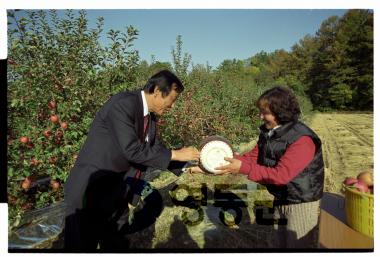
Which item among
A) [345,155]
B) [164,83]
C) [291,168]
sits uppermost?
[164,83]

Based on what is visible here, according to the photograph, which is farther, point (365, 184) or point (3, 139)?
point (3, 139)

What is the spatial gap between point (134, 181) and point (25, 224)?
1.55m

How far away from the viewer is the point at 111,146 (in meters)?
2.60

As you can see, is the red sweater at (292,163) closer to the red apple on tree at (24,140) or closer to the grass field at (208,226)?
the grass field at (208,226)

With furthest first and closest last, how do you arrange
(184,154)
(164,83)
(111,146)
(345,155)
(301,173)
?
(345,155), (184,154), (164,83), (111,146), (301,173)

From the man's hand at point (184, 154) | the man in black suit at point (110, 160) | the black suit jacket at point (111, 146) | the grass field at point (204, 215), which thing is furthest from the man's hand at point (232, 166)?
the grass field at point (204, 215)

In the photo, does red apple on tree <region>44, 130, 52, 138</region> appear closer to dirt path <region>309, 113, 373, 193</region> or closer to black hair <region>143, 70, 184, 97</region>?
black hair <region>143, 70, 184, 97</region>

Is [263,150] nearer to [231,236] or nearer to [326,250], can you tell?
[326,250]

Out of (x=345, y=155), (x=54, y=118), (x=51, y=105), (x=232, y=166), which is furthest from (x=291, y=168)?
(x=345, y=155)

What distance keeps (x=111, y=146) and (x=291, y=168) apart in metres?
1.33

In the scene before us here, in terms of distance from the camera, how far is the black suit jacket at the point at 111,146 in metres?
2.54

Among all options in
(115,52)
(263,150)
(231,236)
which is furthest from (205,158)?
(115,52)

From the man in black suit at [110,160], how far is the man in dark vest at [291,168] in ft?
2.46

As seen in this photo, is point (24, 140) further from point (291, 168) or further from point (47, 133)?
point (291, 168)
